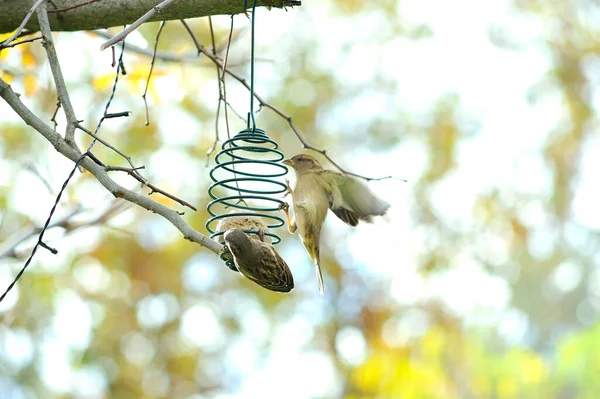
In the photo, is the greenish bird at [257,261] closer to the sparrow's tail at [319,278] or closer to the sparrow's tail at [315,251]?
the sparrow's tail at [319,278]

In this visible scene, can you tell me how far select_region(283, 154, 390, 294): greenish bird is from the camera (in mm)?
4000

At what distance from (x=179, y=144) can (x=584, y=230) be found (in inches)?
467

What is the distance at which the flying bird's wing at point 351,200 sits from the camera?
12.9 ft

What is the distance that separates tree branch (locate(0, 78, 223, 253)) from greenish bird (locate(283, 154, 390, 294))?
5.99ft

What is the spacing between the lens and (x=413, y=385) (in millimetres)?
6918

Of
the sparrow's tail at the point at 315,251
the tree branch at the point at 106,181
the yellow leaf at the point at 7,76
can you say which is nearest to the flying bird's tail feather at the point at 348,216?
the sparrow's tail at the point at 315,251

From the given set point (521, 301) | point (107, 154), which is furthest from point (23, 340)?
point (521, 301)

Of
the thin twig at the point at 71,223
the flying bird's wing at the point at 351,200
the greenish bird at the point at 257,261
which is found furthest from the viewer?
the flying bird's wing at the point at 351,200

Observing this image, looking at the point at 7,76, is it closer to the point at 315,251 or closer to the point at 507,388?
the point at 315,251

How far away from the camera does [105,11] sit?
2771 mm

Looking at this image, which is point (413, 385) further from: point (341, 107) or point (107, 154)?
point (341, 107)

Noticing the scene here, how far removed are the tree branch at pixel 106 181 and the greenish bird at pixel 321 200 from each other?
1826 millimetres

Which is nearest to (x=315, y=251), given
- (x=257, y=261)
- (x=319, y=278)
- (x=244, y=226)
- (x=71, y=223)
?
(x=319, y=278)

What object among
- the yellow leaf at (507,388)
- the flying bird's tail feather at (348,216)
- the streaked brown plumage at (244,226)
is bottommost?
the streaked brown plumage at (244,226)
